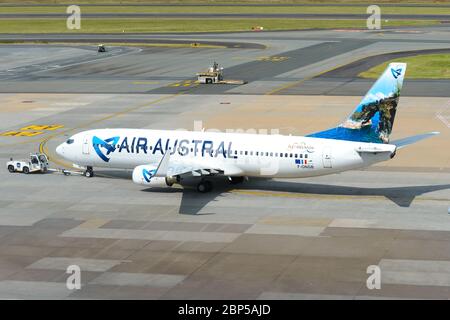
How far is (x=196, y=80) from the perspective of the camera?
133m

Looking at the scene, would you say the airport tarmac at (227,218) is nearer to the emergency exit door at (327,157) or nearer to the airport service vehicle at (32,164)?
the airport service vehicle at (32,164)

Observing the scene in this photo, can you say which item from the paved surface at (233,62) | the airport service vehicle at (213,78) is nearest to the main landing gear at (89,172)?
the paved surface at (233,62)

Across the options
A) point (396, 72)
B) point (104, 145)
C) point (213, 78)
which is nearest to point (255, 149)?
point (396, 72)

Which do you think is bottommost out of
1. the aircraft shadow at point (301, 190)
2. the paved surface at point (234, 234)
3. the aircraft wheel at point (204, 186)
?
the paved surface at point (234, 234)

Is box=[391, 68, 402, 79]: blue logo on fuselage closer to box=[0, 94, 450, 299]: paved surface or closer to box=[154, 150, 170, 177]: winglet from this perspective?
box=[0, 94, 450, 299]: paved surface

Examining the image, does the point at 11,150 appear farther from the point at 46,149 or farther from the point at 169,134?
the point at 169,134

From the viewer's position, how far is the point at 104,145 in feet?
242

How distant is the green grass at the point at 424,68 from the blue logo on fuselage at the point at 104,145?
213 ft

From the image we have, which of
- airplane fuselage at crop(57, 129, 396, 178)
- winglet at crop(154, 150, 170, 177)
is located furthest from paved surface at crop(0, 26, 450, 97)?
winglet at crop(154, 150, 170, 177)

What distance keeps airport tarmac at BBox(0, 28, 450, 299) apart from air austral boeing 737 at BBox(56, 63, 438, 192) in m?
1.92

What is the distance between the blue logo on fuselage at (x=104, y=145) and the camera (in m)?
73.4

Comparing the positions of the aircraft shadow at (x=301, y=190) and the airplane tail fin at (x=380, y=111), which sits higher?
the airplane tail fin at (x=380, y=111)

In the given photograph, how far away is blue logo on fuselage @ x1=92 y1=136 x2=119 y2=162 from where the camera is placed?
241ft

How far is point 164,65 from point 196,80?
57.5ft
